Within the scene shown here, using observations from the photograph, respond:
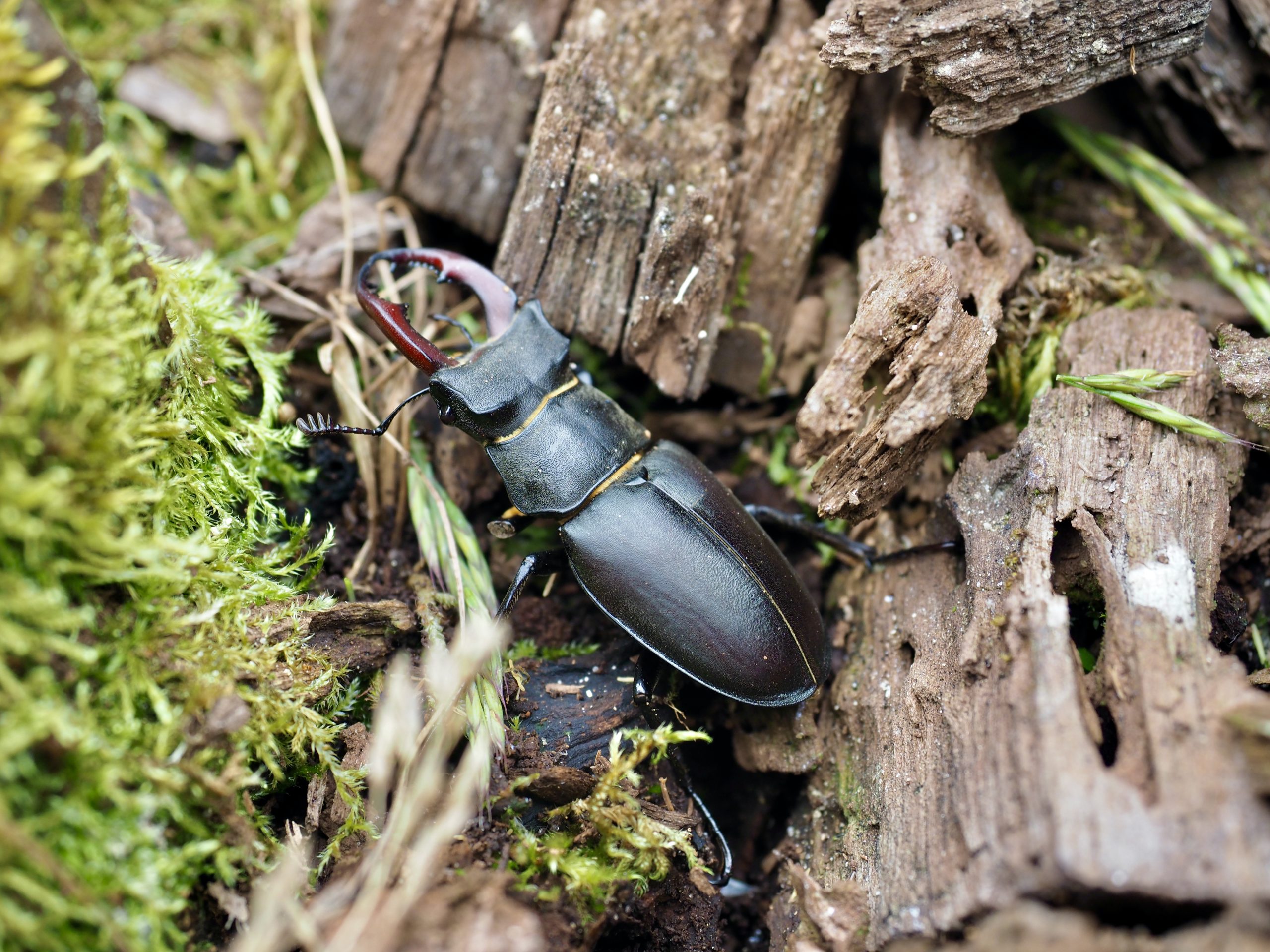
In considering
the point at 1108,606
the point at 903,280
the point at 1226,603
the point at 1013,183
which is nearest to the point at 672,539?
the point at 903,280

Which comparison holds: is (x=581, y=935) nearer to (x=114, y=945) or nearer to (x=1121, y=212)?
(x=114, y=945)

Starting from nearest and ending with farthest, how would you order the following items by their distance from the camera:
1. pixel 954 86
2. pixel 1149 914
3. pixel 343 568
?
pixel 1149 914
pixel 954 86
pixel 343 568

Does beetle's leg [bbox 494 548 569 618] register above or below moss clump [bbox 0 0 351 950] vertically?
below

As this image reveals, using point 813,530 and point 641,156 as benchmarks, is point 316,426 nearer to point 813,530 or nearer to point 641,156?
point 641,156

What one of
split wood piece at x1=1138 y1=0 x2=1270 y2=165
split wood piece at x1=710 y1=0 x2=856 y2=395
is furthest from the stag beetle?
split wood piece at x1=1138 y1=0 x2=1270 y2=165

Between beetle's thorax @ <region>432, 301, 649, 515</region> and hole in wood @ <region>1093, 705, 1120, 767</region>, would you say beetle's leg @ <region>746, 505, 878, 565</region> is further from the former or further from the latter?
hole in wood @ <region>1093, 705, 1120, 767</region>

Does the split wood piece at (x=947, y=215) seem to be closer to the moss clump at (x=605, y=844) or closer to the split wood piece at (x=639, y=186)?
the split wood piece at (x=639, y=186)

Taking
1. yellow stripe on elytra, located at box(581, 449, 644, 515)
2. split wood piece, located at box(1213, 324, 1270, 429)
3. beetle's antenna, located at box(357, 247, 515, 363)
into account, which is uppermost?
split wood piece, located at box(1213, 324, 1270, 429)

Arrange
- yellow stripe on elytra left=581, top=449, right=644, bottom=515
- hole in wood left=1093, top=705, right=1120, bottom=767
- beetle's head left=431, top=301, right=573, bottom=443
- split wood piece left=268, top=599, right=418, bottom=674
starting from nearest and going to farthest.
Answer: hole in wood left=1093, top=705, right=1120, bottom=767 → split wood piece left=268, top=599, right=418, bottom=674 → beetle's head left=431, top=301, right=573, bottom=443 → yellow stripe on elytra left=581, top=449, right=644, bottom=515
